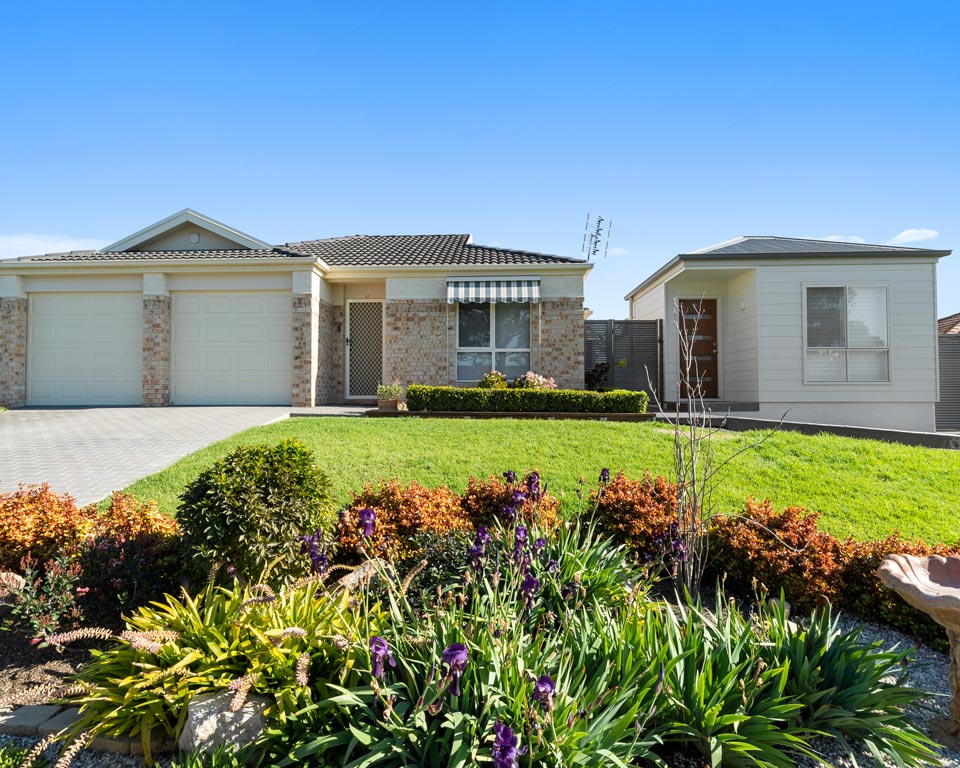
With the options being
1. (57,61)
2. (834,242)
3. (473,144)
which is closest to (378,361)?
(473,144)

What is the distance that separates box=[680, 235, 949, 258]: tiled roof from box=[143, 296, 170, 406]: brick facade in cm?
1431

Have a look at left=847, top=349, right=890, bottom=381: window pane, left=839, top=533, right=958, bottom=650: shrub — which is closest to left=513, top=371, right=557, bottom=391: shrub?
left=847, top=349, right=890, bottom=381: window pane

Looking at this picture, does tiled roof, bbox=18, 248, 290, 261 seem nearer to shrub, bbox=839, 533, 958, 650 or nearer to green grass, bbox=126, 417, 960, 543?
green grass, bbox=126, 417, 960, 543

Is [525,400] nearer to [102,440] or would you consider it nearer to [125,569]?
[102,440]

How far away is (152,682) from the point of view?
2.66m

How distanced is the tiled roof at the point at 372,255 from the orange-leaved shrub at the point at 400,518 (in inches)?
472

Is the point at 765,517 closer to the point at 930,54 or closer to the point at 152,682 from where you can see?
the point at 152,682

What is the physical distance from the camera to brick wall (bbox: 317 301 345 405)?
16391 millimetres

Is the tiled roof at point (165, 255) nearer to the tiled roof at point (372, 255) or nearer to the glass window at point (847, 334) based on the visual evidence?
the tiled roof at point (372, 255)

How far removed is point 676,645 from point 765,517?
266 cm

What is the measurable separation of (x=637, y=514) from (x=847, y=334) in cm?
1290

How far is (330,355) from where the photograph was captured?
17.2 m

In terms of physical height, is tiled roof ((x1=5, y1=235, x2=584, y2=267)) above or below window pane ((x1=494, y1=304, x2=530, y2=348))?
above

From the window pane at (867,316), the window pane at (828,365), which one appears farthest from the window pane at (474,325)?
the window pane at (867,316)
